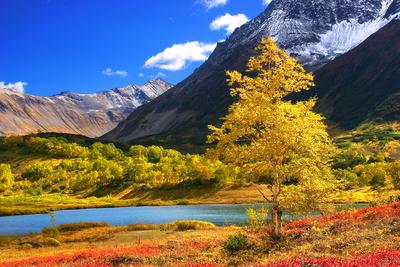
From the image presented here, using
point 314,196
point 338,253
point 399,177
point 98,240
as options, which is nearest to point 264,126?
point 314,196

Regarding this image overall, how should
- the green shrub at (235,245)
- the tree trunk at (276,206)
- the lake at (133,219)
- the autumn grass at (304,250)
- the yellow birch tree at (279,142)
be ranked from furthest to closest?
the lake at (133,219), the tree trunk at (276,206), the yellow birch tree at (279,142), the green shrub at (235,245), the autumn grass at (304,250)

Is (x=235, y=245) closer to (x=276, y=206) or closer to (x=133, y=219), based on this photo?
(x=276, y=206)

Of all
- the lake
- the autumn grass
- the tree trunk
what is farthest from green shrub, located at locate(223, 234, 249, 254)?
the lake

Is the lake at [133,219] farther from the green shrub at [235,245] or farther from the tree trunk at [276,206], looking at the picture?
the green shrub at [235,245]

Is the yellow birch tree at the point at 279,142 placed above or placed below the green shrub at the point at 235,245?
above

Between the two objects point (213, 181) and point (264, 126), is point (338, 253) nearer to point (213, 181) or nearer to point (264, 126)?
point (264, 126)

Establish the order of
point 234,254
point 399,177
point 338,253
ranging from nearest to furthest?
point 338,253
point 234,254
point 399,177

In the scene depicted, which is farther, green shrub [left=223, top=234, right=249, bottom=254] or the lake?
the lake

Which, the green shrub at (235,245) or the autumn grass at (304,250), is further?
the green shrub at (235,245)

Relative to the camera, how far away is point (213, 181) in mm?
191625

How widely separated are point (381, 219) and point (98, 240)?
36429mm

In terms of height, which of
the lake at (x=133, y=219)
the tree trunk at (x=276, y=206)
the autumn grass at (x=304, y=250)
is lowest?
the lake at (x=133, y=219)

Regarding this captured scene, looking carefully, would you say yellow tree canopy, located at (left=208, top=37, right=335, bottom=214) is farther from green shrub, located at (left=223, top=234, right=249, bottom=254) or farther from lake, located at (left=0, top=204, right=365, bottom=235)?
lake, located at (left=0, top=204, right=365, bottom=235)

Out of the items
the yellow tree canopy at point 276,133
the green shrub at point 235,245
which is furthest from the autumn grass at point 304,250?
the yellow tree canopy at point 276,133
